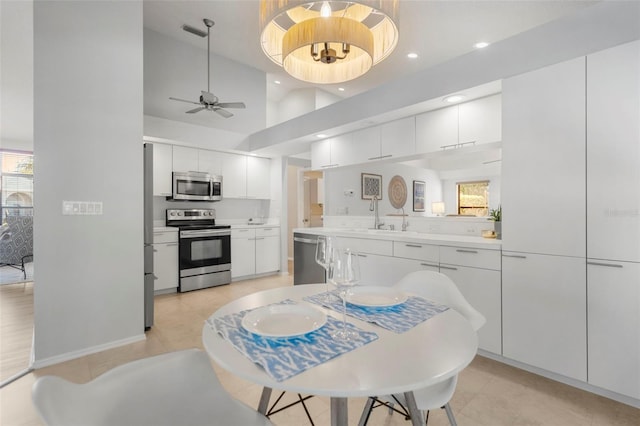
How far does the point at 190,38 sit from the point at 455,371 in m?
5.20

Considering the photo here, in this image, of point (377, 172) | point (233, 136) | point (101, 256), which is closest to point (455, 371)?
point (101, 256)

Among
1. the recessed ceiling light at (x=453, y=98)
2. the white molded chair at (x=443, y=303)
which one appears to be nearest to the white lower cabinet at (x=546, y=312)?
the white molded chair at (x=443, y=303)

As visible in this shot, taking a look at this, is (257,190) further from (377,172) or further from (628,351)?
(628,351)

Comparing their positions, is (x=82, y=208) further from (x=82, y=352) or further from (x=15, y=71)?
(x=15, y=71)

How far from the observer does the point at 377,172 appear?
4105mm

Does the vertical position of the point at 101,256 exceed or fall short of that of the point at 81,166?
it falls short

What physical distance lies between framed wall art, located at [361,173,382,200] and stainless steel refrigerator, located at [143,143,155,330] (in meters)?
2.59

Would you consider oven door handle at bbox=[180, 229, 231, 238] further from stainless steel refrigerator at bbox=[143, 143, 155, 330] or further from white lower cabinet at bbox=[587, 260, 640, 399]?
white lower cabinet at bbox=[587, 260, 640, 399]

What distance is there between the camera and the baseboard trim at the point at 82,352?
7.47 feet

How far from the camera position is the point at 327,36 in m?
Answer: 1.45

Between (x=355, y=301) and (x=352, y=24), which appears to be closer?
(x=355, y=301)

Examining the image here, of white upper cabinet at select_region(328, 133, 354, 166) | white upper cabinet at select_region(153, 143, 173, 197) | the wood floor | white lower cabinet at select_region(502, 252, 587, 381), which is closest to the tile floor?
the wood floor

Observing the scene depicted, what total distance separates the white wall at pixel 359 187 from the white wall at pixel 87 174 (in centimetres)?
258

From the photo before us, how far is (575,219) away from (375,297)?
152 cm
